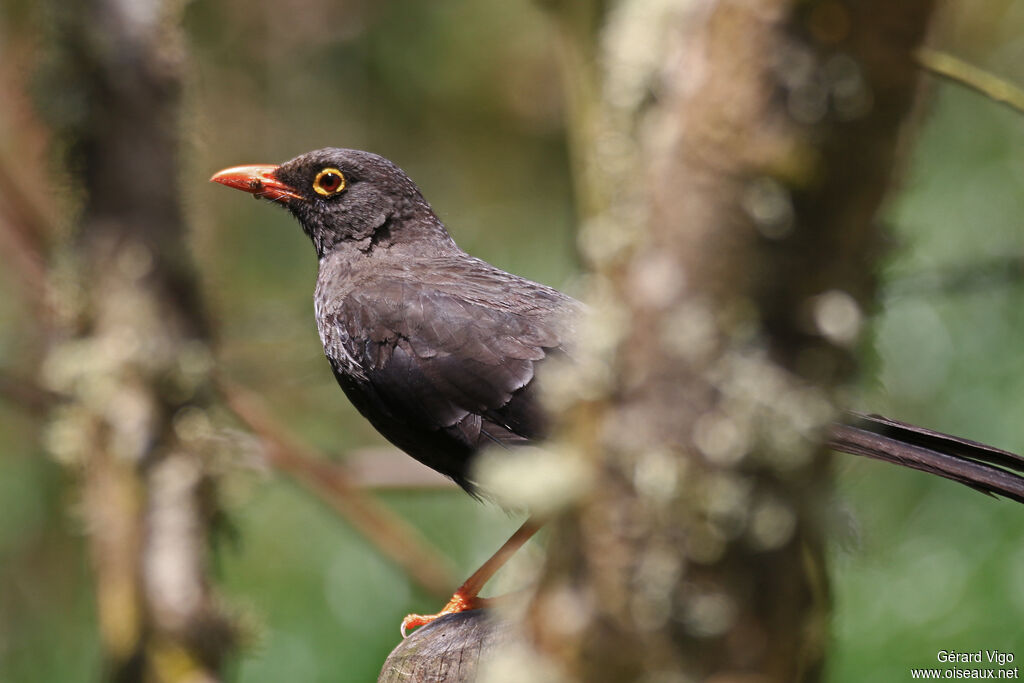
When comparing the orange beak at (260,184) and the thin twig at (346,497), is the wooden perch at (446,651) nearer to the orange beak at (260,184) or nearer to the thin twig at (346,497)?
the orange beak at (260,184)

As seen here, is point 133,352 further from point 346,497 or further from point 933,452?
point 933,452

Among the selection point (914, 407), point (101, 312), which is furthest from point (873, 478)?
point (101, 312)

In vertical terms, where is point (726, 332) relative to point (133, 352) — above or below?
above

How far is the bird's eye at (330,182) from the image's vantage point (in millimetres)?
4266

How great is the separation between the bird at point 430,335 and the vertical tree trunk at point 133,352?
0.95m

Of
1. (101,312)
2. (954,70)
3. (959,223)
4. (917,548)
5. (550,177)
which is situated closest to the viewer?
(954,70)

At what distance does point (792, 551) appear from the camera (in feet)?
4.88

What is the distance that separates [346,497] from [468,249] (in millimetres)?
2994

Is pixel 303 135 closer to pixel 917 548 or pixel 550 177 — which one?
pixel 550 177

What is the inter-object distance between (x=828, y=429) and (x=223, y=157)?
30.7 ft

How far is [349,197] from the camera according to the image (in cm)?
426

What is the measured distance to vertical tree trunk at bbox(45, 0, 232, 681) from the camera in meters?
4.49

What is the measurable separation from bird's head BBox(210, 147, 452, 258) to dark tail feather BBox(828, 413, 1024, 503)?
2194mm

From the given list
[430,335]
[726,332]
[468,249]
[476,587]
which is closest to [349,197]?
[430,335]
